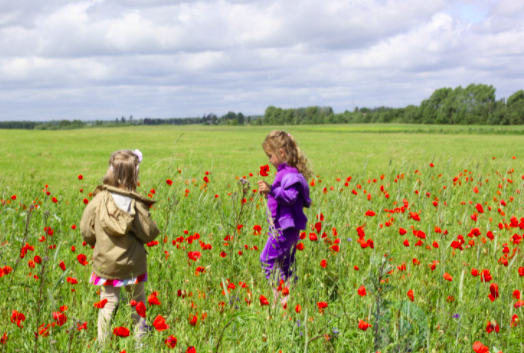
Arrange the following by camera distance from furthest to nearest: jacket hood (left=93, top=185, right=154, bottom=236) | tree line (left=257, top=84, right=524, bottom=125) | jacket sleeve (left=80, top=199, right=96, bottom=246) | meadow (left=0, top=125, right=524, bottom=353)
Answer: tree line (left=257, top=84, right=524, bottom=125) → jacket sleeve (left=80, top=199, right=96, bottom=246) → jacket hood (left=93, top=185, right=154, bottom=236) → meadow (left=0, top=125, right=524, bottom=353)

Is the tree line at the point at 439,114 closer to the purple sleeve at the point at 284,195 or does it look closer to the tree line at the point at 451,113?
the tree line at the point at 451,113

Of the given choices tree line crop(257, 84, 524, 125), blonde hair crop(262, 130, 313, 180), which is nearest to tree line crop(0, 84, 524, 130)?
tree line crop(257, 84, 524, 125)

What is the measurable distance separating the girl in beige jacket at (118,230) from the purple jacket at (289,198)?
1023 mm

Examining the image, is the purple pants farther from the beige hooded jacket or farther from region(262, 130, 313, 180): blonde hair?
the beige hooded jacket

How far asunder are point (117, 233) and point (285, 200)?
126cm

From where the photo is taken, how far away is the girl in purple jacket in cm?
315

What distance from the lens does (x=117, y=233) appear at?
8.14 feet

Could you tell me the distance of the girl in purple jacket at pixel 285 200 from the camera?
315cm

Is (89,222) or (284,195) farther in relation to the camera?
(284,195)

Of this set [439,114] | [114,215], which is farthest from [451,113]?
[114,215]

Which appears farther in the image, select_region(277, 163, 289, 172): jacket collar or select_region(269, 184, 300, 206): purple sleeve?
select_region(277, 163, 289, 172): jacket collar

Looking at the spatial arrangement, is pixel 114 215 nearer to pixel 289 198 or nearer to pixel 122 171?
pixel 122 171

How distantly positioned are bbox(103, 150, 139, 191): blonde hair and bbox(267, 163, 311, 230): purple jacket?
1057 millimetres

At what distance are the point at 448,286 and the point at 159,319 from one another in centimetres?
225
